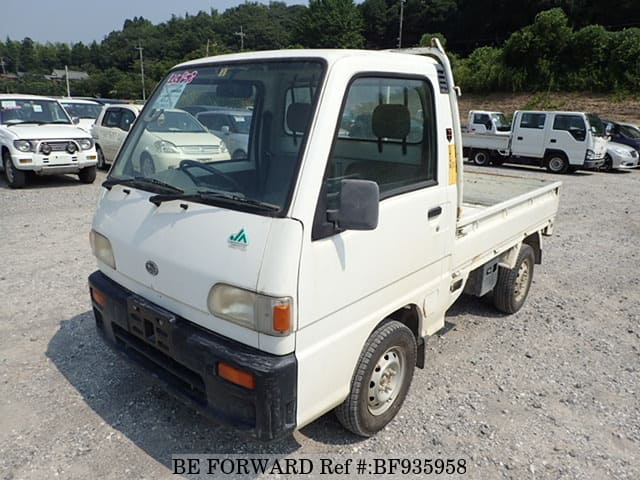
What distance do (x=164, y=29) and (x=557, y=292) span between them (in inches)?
3918

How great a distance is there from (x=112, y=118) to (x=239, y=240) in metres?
11.5

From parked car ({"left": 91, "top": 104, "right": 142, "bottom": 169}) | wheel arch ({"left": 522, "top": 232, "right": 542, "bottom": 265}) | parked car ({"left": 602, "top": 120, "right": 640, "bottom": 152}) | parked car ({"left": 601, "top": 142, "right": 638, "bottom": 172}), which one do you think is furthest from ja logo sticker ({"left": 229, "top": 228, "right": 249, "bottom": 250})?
parked car ({"left": 602, "top": 120, "right": 640, "bottom": 152})

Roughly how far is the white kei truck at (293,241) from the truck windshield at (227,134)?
1cm

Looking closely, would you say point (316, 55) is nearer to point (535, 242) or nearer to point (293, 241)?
point (293, 241)

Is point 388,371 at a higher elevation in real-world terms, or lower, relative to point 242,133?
lower

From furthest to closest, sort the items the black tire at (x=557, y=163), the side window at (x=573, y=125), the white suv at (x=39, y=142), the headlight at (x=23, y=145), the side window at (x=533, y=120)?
1. the side window at (x=533, y=120)
2. the black tire at (x=557, y=163)
3. the side window at (x=573, y=125)
4. the white suv at (x=39, y=142)
5. the headlight at (x=23, y=145)

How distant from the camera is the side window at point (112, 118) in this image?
1182 centimetres

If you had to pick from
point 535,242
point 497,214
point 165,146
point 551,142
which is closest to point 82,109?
point 165,146

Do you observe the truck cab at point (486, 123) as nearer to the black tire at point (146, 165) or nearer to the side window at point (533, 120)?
the side window at point (533, 120)

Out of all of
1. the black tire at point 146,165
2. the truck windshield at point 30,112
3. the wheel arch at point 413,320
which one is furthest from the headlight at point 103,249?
the truck windshield at point 30,112

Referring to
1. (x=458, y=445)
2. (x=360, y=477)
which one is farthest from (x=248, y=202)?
(x=458, y=445)

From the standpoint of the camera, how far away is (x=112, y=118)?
39.2 ft

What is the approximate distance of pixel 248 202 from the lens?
85.4 inches

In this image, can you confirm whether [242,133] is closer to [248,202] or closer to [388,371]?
[248,202]
